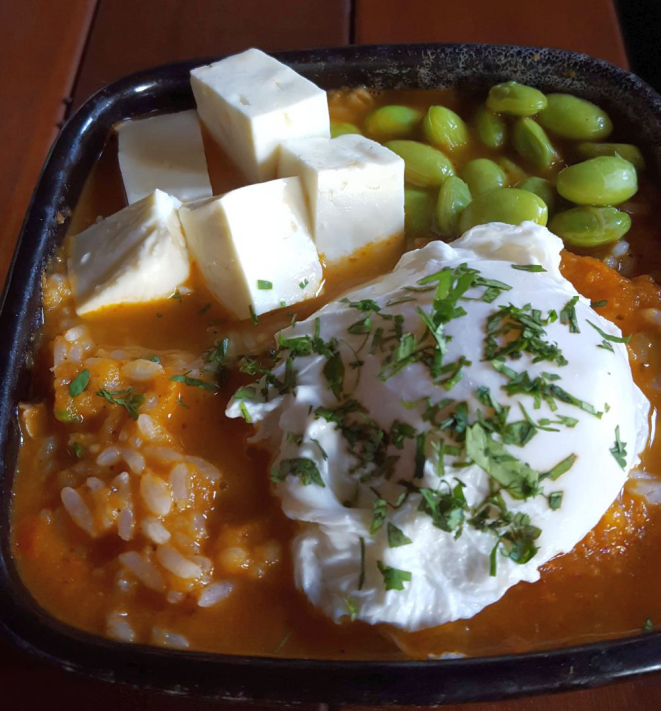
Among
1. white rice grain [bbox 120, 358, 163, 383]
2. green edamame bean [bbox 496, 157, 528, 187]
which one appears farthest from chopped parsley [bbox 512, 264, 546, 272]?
white rice grain [bbox 120, 358, 163, 383]

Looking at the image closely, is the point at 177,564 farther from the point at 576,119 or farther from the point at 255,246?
the point at 576,119

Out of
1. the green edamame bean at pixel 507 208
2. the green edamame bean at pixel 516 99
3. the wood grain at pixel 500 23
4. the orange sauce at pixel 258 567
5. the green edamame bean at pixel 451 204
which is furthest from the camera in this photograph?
the wood grain at pixel 500 23

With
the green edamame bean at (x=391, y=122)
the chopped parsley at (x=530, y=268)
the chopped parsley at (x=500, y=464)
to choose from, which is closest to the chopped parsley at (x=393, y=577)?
the chopped parsley at (x=500, y=464)

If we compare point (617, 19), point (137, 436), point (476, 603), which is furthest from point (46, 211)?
point (617, 19)

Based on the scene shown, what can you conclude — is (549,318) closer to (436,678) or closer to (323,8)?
(436,678)

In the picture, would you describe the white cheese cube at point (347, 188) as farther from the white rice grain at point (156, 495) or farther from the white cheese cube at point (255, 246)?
the white rice grain at point (156, 495)
